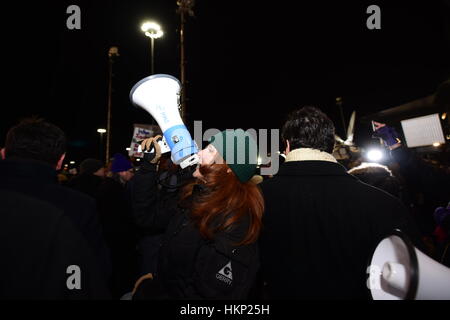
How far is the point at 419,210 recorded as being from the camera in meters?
4.04

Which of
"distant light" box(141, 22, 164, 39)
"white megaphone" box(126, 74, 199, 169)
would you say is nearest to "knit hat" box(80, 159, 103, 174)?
"white megaphone" box(126, 74, 199, 169)

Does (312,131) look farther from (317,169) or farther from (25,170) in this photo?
(25,170)

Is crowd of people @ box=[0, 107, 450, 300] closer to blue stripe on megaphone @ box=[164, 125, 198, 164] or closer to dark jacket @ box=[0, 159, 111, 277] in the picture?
dark jacket @ box=[0, 159, 111, 277]

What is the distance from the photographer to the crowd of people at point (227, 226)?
1261 millimetres

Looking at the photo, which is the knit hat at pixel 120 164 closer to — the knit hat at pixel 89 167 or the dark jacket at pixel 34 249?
the knit hat at pixel 89 167

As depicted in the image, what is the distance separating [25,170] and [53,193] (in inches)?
8.5

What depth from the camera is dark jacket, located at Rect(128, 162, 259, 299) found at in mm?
1624

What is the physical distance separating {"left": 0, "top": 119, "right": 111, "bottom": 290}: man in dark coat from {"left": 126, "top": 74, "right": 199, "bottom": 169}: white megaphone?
78 centimetres

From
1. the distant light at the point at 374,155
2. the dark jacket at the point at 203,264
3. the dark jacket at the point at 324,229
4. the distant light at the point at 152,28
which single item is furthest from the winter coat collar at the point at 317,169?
the distant light at the point at 152,28

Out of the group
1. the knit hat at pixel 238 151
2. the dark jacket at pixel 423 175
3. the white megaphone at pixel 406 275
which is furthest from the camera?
the dark jacket at pixel 423 175

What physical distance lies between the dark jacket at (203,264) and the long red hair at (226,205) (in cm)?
5
